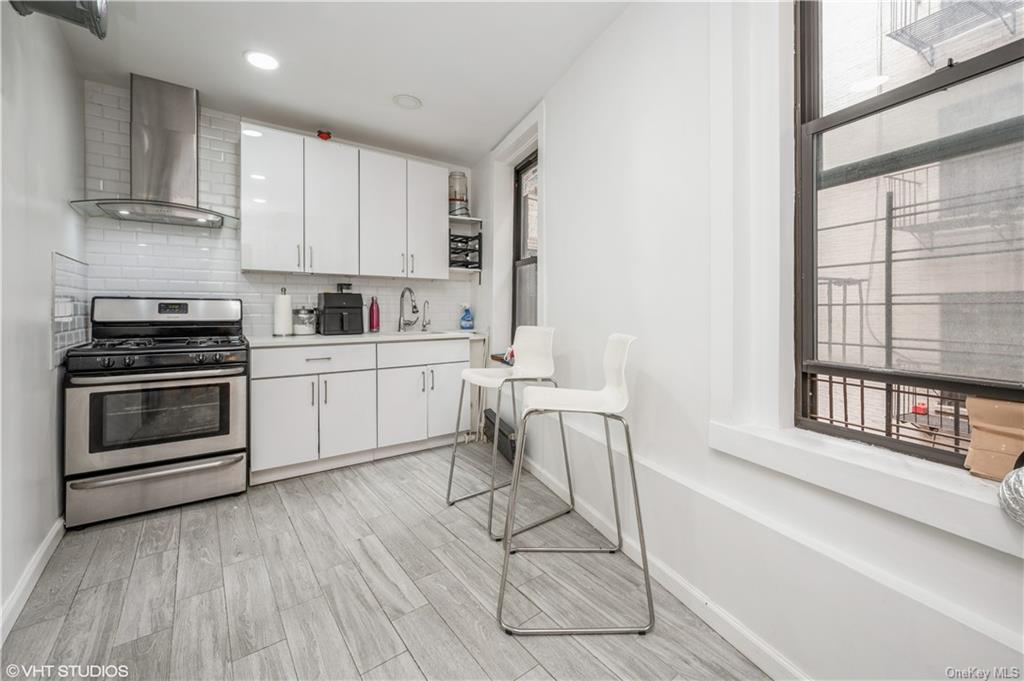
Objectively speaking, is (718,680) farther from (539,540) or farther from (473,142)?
(473,142)

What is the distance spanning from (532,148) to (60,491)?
3.63m

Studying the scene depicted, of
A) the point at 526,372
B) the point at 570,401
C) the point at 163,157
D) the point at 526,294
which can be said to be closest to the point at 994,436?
the point at 570,401

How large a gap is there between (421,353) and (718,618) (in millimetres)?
2529

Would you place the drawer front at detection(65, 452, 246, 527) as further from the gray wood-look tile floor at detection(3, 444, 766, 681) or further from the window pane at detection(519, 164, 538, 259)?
the window pane at detection(519, 164, 538, 259)

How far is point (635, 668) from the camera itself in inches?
50.7

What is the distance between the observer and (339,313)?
327cm

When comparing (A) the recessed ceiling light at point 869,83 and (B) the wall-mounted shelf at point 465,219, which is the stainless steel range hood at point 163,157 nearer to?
(B) the wall-mounted shelf at point 465,219

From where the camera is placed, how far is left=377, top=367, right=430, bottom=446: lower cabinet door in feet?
10.1

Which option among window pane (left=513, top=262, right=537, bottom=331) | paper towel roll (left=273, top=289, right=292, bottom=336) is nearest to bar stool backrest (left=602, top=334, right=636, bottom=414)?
window pane (left=513, top=262, right=537, bottom=331)

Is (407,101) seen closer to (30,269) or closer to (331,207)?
(331,207)

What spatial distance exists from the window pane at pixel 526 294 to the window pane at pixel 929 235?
84.6 inches

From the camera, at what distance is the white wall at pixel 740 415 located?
0.94 m

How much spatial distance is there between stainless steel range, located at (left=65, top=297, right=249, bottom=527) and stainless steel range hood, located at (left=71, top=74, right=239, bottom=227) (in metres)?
0.56

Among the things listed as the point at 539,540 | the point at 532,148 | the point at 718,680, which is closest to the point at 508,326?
the point at 532,148
